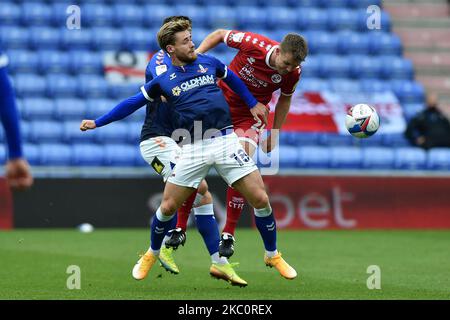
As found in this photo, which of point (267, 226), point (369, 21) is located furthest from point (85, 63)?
point (267, 226)

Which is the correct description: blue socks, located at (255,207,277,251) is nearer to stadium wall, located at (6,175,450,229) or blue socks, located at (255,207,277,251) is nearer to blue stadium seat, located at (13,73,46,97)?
stadium wall, located at (6,175,450,229)

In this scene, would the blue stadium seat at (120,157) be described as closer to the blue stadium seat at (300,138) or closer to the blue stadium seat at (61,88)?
the blue stadium seat at (61,88)

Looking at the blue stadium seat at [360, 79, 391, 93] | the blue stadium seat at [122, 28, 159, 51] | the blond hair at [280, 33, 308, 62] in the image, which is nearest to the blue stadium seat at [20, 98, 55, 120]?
the blue stadium seat at [122, 28, 159, 51]

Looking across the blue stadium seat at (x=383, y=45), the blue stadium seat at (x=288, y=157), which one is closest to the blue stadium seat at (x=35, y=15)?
the blue stadium seat at (x=288, y=157)

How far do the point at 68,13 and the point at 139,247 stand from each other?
19.6ft

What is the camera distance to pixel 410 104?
16562 mm

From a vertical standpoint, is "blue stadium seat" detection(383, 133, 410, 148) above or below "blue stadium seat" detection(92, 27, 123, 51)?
below

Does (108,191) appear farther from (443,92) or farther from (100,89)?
(443,92)

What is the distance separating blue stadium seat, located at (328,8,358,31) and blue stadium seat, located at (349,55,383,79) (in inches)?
31.4

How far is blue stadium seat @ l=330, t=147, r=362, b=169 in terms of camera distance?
1520 centimetres

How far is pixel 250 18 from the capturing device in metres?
16.9

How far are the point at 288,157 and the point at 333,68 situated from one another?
8.13 feet

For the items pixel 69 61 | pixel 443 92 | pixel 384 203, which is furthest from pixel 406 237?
pixel 69 61

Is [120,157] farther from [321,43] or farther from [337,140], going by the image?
[321,43]
